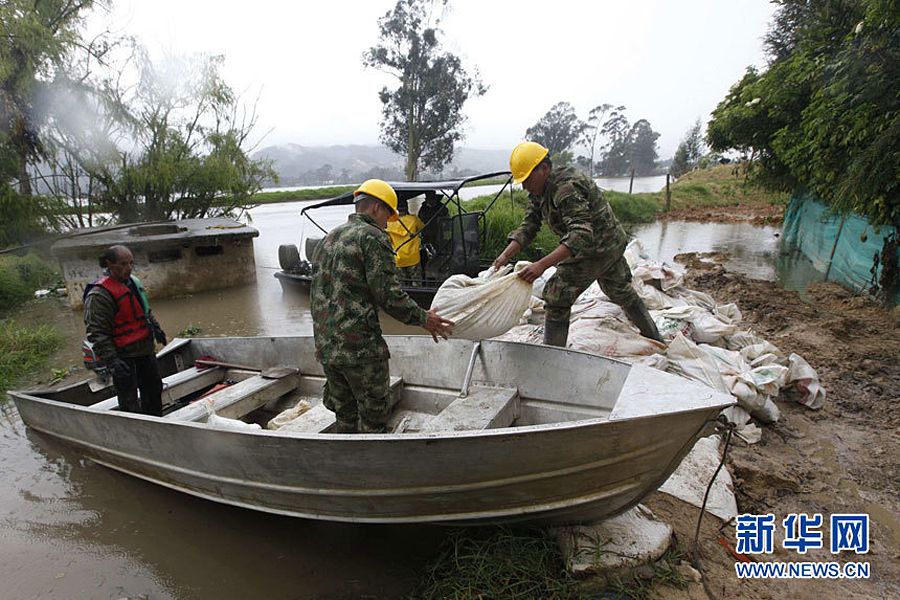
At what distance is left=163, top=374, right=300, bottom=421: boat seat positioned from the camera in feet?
10.5

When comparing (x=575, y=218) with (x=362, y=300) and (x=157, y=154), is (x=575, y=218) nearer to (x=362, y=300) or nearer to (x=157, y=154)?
(x=362, y=300)

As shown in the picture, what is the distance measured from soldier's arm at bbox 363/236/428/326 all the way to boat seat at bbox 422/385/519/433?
82 centimetres

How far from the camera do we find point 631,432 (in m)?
1.94

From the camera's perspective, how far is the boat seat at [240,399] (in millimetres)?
3201

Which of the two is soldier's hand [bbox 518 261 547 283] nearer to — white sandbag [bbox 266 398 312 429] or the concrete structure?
white sandbag [bbox 266 398 312 429]

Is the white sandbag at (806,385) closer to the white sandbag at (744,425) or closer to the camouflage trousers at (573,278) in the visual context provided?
the white sandbag at (744,425)

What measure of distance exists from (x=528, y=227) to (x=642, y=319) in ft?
4.26

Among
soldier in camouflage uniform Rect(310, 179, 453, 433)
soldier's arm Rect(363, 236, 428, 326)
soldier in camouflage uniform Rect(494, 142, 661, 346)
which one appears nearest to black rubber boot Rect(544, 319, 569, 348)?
soldier in camouflage uniform Rect(494, 142, 661, 346)

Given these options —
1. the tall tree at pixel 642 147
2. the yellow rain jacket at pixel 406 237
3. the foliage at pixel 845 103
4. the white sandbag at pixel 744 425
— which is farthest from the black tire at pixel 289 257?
the tall tree at pixel 642 147

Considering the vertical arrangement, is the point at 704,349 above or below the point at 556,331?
below

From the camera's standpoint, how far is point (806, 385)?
141 inches

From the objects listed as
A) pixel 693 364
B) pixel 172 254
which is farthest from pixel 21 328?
pixel 693 364

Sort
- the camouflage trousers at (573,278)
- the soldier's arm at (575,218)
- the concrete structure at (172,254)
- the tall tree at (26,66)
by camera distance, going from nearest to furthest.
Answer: the soldier's arm at (575,218) → the camouflage trousers at (573,278) → the concrete structure at (172,254) → the tall tree at (26,66)

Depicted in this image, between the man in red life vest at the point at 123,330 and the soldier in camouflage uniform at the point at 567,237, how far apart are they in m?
2.58
